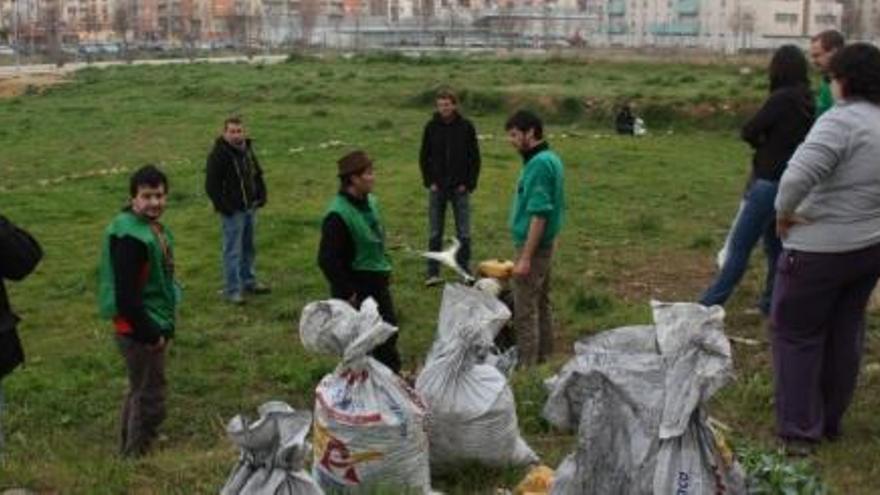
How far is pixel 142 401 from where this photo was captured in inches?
264

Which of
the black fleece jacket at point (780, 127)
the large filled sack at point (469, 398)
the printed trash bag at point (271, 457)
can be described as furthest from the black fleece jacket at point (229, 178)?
the printed trash bag at point (271, 457)

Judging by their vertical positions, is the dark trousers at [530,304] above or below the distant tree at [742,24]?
below

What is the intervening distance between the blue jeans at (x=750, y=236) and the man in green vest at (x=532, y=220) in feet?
4.52

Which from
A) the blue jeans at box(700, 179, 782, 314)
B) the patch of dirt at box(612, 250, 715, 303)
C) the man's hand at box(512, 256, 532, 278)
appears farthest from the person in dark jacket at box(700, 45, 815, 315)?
the patch of dirt at box(612, 250, 715, 303)

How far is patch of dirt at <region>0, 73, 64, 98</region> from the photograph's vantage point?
41969mm

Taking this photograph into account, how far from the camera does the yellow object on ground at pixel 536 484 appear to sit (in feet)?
15.3

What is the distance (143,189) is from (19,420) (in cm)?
266

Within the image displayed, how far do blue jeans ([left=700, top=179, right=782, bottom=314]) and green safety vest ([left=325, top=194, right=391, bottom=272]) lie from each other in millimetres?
2750

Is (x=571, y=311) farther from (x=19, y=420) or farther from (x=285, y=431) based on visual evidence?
(x=285, y=431)

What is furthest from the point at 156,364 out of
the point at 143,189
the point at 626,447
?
the point at 626,447

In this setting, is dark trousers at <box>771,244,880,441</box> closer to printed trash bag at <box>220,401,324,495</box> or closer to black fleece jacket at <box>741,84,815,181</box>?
black fleece jacket at <box>741,84,815,181</box>

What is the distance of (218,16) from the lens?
13912cm

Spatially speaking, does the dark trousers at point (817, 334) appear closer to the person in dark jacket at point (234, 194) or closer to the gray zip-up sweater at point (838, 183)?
the gray zip-up sweater at point (838, 183)

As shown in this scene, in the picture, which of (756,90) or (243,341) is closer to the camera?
(243,341)
